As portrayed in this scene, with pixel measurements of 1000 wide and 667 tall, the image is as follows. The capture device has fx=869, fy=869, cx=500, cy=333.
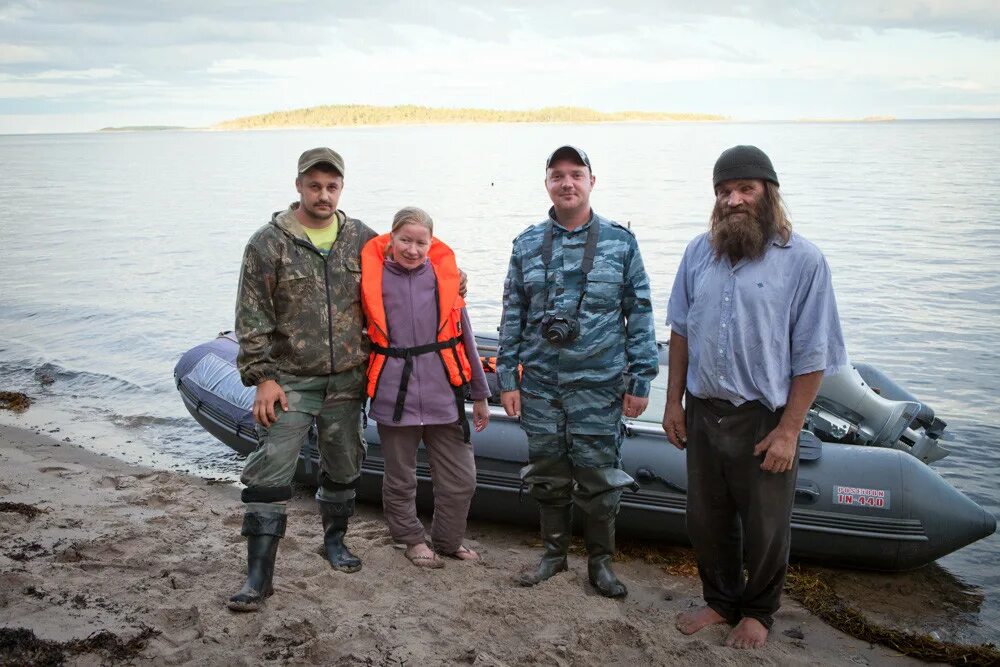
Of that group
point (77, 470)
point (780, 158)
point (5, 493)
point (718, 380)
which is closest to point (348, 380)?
point (718, 380)

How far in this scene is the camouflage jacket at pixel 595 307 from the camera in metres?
3.40

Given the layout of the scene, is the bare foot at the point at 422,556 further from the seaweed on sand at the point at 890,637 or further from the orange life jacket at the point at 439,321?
the seaweed on sand at the point at 890,637

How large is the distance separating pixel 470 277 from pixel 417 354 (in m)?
11.9

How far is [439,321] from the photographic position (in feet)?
11.9

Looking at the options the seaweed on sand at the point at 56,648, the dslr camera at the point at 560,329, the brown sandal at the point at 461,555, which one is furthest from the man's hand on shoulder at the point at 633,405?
the seaweed on sand at the point at 56,648

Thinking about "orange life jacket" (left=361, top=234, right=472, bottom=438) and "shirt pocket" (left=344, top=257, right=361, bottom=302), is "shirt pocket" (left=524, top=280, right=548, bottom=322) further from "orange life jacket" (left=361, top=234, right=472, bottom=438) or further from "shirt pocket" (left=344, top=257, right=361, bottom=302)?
"shirt pocket" (left=344, top=257, right=361, bottom=302)

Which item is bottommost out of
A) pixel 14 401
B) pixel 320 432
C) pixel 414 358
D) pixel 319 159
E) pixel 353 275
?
pixel 14 401

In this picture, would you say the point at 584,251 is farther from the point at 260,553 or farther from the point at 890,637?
the point at 890,637

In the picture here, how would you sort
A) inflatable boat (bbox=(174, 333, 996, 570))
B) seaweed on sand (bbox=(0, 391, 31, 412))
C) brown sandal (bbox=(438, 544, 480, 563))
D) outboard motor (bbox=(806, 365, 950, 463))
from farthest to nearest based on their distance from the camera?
1. seaweed on sand (bbox=(0, 391, 31, 412))
2. outboard motor (bbox=(806, 365, 950, 463))
3. inflatable boat (bbox=(174, 333, 996, 570))
4. brown sandal (bbox=(438, 544, 480, 563))

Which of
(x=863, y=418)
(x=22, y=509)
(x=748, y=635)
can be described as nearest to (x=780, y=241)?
(x=748, y=635)

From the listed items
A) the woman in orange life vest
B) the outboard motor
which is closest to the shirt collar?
the woman in orange life vest

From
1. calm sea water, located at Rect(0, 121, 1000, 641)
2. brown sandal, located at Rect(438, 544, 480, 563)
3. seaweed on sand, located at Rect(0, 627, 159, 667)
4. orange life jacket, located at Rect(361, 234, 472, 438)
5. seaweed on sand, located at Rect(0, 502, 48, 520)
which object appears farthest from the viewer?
calm sea water, located at Rect(0, 121, 1000, 641)

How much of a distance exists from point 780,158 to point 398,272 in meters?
57.0

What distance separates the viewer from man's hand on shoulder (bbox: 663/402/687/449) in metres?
3.37
